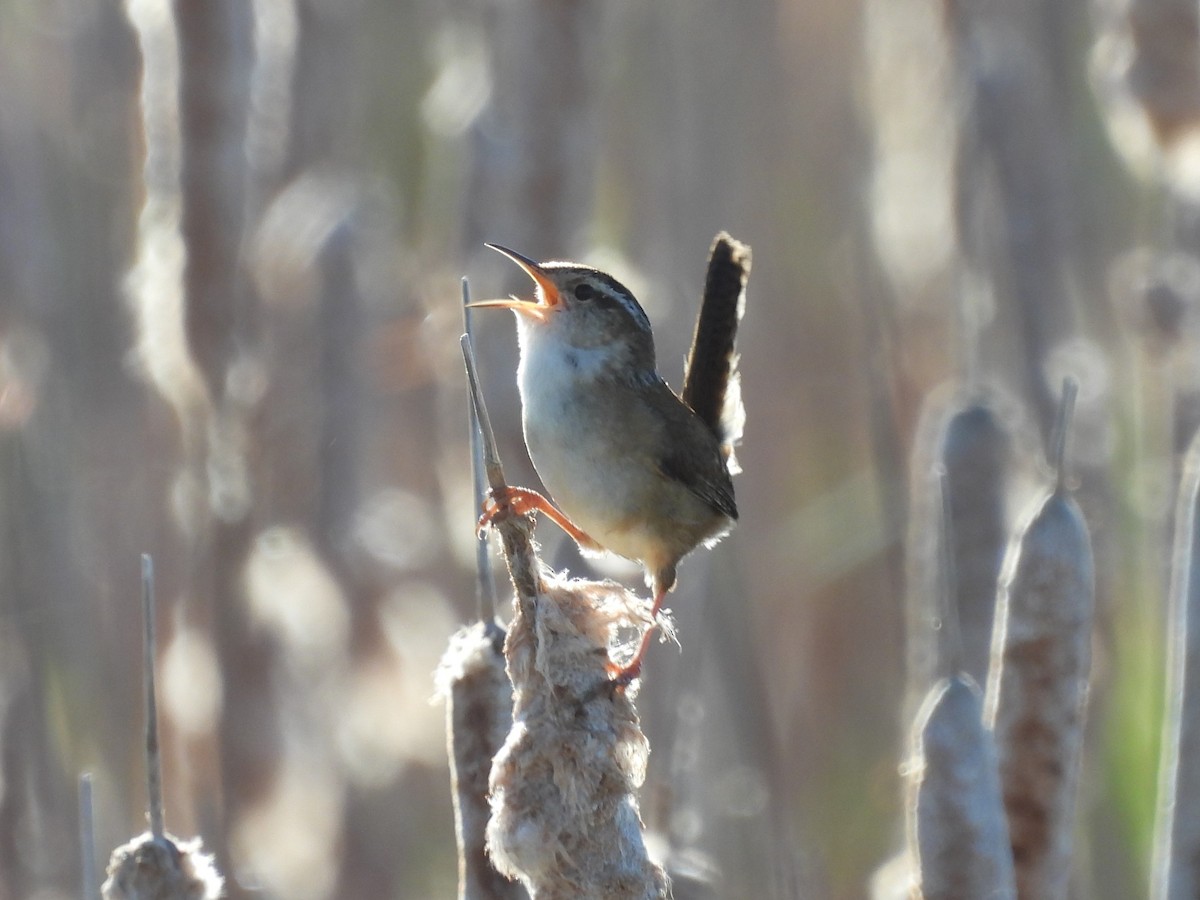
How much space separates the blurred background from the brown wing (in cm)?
26

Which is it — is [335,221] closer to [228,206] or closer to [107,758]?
[228,206]

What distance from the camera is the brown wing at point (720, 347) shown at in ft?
8.70

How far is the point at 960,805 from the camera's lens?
171 cm

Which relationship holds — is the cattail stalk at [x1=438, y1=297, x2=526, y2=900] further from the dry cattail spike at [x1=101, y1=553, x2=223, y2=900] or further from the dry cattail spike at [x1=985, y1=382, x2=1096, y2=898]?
the dry cattail spike at [x1=985, y1=382, x2=1096, y2=898]

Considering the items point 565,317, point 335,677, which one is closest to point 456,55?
point 565,317

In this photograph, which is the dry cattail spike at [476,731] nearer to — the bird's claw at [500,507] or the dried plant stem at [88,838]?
the bird's claw at [500,507]

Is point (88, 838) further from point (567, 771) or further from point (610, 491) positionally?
point (610, 491)

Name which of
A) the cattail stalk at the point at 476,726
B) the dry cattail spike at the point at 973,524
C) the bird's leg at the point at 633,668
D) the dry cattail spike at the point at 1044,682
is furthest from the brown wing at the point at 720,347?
the cattail stalk at the point at 476,726

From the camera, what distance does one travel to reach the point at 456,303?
3188 mm

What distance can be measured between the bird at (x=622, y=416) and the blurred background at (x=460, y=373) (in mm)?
256

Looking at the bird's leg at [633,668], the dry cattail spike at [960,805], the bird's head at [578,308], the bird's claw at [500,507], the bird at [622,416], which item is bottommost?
the dry cattail spike at [960,805]

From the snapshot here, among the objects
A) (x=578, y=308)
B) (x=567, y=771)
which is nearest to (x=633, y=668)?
(x=567, y=771)

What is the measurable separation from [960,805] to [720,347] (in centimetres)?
118

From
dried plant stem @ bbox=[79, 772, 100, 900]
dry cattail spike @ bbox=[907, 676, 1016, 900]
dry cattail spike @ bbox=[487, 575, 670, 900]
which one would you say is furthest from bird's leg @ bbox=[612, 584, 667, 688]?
dried plant stem @ bbox=[79, 772, 100, 900]
